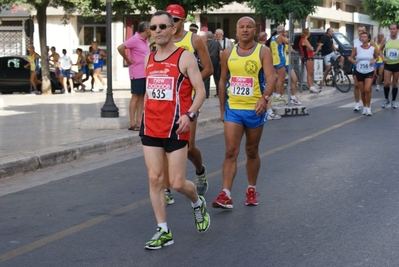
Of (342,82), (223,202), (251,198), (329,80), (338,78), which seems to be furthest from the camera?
(329,80)

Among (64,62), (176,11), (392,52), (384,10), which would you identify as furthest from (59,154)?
(384,10)

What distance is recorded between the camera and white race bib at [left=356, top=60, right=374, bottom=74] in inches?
663

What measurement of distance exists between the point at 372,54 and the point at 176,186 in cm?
1124

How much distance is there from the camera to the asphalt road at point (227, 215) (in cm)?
609

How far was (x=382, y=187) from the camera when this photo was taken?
879 cm

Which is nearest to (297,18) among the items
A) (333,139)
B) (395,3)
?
(333,139)

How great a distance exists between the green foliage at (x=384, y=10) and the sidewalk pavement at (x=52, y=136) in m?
31.7

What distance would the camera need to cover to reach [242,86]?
7875mm

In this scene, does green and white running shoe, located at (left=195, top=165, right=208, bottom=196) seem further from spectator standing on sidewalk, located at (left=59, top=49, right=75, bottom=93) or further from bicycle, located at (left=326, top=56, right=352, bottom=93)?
spectator standing on sidewalk, located at (left=59, top=49, right=75, bottom=93)

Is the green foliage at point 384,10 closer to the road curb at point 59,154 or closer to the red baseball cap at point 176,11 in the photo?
the road curb at point 59,154

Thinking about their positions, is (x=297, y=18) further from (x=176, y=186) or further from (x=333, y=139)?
(x=176, y=186)

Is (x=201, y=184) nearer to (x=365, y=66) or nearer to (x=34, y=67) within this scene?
(x=365, y=66)

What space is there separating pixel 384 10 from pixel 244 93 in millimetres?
44905

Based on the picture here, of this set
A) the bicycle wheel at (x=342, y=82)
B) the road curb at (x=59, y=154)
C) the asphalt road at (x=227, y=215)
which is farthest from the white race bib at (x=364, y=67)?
the bicycle wheel at (x=342, y=82)
